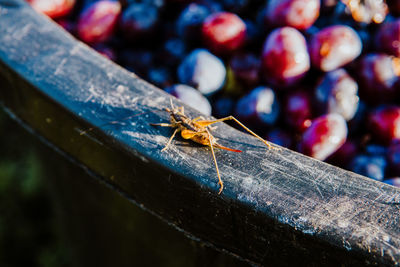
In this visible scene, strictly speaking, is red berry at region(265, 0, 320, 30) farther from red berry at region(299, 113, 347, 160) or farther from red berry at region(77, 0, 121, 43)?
red berry at region(77, 0, 121, 43)

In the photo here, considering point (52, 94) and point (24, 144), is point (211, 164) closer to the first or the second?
point (52, 94)

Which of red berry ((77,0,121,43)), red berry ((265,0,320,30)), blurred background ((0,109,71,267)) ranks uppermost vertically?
red berry ((265,0,320,30))

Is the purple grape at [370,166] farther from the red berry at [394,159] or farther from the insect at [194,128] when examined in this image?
the insect at [194,128]

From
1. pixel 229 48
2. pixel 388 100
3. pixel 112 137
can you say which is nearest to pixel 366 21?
pixel 388 100

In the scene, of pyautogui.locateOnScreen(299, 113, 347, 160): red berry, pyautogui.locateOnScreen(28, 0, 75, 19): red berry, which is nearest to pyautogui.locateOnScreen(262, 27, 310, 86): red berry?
pyautogui.locateOnScreen(299, 113, 347, 160): red berry

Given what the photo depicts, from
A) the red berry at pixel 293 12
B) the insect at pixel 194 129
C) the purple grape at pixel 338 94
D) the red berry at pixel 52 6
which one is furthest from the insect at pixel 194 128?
the red berry at pixel 52 6

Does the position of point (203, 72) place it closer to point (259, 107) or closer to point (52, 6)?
point (259, 107)

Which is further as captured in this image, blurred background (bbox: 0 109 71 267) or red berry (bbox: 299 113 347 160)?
blurred background (bbox: 0 109 71 267)
